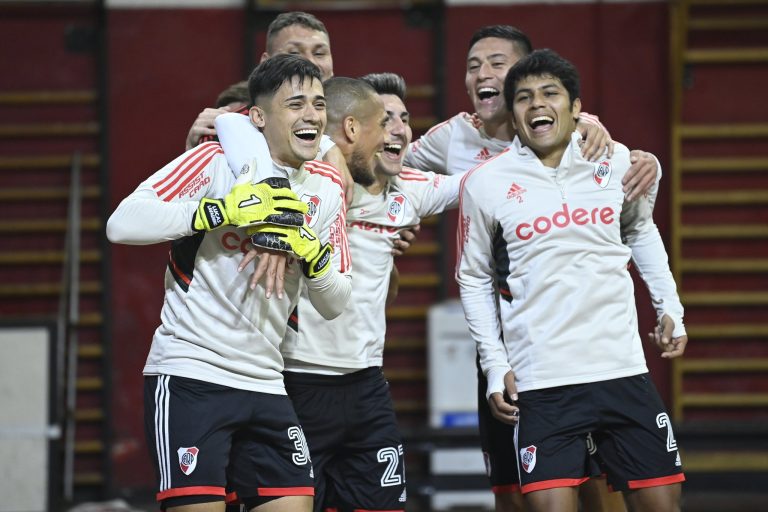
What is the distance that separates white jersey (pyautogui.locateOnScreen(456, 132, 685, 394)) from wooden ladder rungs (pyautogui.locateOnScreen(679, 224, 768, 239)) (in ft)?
14.1

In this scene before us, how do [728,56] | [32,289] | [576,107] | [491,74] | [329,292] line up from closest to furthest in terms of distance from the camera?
[329,292] → [576,107] → [491,74] → [728,56] → [32,289]

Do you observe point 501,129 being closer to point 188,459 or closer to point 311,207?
point 311,207

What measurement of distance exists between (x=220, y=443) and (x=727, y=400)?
553cm

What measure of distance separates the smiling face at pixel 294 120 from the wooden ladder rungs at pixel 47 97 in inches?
195

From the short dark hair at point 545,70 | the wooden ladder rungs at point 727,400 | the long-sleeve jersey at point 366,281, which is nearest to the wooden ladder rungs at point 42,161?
the long-sleeve jersey at point 366,281

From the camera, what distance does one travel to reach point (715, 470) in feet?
25.8

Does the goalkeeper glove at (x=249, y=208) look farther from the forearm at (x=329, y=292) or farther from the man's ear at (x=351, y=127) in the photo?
the man's ear at (x=351, y=127)

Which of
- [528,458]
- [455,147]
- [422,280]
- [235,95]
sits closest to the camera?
[528,458]

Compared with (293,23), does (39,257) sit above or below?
below

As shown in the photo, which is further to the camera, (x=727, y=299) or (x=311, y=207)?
(x=727, y=299)

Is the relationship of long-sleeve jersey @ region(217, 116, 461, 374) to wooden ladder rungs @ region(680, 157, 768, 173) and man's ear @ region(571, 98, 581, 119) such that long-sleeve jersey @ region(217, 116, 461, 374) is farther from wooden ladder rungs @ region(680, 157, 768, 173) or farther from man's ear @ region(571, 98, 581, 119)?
wooden ladder rungs @ region(680, 157, 768, 173)

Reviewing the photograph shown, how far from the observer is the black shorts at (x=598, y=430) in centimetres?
372

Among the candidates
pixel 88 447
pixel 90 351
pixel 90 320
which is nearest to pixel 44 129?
pixel 90 320

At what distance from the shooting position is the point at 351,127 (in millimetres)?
4137
